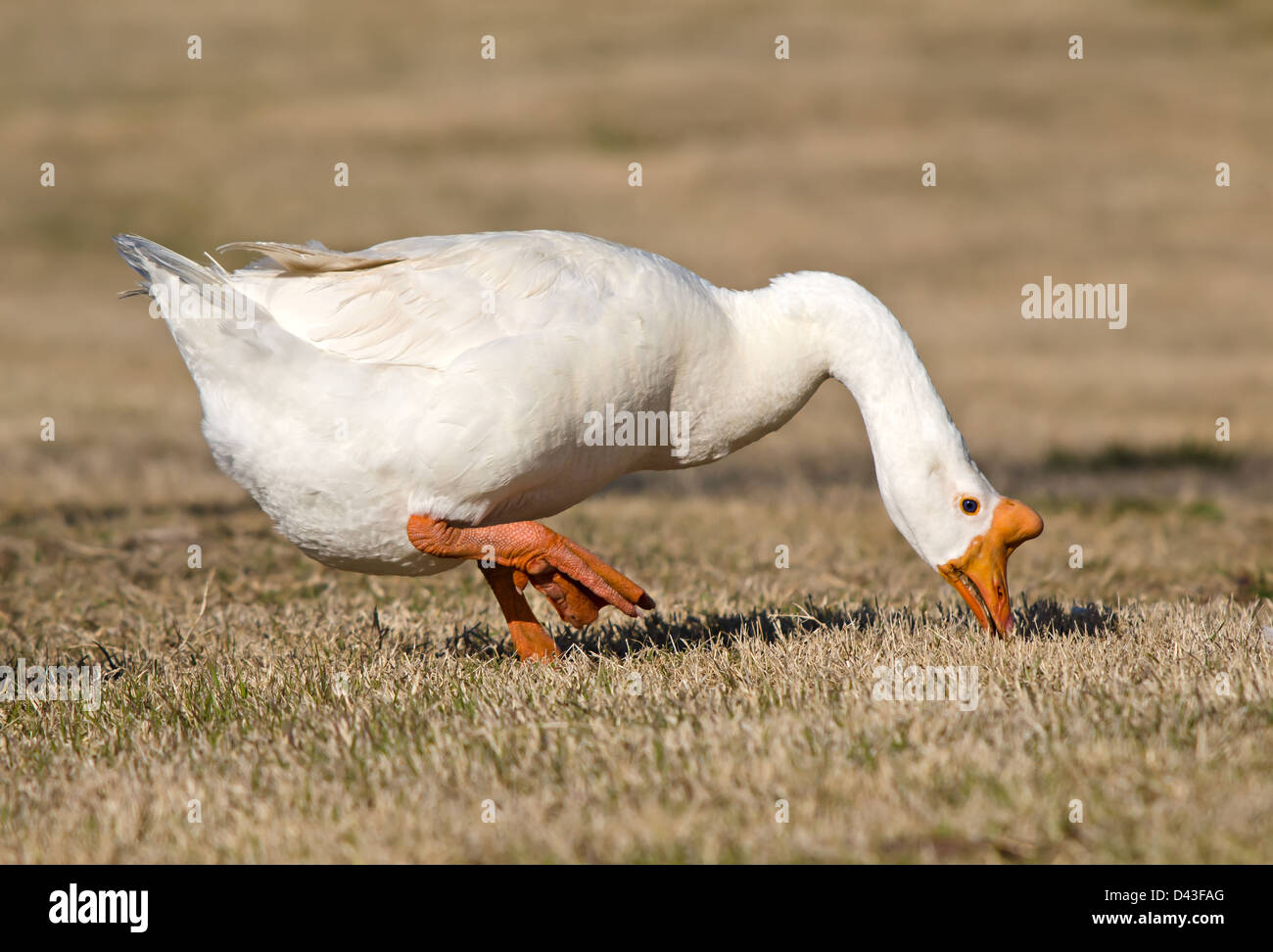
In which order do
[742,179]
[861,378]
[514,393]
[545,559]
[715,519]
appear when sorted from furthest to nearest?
[742,179]
[715,519]
[861,378]
[545,559]
[514,393]

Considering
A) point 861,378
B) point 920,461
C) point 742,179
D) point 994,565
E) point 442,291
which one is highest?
point 742,179

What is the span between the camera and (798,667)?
5070 millimetres

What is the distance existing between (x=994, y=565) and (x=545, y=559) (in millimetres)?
1800

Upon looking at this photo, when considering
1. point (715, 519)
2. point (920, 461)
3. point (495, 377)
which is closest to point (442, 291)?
point (495, 377)

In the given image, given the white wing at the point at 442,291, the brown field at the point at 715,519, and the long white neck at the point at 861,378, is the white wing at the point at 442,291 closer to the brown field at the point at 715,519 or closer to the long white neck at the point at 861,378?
the long white neck at the point at 861,378

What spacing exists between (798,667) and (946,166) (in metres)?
28.5

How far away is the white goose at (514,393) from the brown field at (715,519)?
50cm

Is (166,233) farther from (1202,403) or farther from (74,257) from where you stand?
(1202,403)

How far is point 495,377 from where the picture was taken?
4.99 meters

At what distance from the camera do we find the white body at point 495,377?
5.03 meters

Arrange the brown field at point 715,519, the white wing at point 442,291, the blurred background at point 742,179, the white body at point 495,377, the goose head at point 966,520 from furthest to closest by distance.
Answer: the blurred background at point 742,179 < the goose head at point 966,520 < the white wing at point 442,291 < the white body at point 495,377 < the brown field at point 715,519

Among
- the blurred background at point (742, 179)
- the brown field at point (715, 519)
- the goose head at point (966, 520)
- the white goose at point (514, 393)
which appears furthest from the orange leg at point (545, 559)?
the blurred background at point (742, 179)

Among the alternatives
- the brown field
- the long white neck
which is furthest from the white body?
the brown field

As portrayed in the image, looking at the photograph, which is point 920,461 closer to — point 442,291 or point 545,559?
point 545,559
